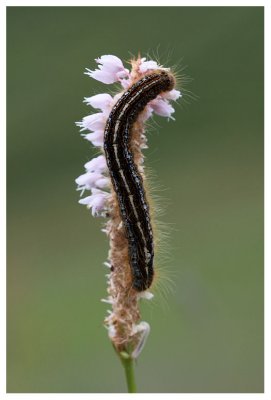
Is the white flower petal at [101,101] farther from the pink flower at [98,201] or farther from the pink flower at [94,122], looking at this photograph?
the pink flower at [98,201]

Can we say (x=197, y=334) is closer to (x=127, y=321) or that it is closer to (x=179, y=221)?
(x=179, y=221)

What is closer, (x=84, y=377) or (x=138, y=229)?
(x=138, y=229)

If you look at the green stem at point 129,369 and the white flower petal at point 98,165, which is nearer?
the green stem at point 129,369

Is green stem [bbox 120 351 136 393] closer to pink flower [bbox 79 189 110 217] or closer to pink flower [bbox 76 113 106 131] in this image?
pink flower [bbox 79 189 110 217]

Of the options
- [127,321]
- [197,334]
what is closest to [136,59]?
[127,321]

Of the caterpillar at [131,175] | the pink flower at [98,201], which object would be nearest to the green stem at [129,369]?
the caterpillar at [131,175]
